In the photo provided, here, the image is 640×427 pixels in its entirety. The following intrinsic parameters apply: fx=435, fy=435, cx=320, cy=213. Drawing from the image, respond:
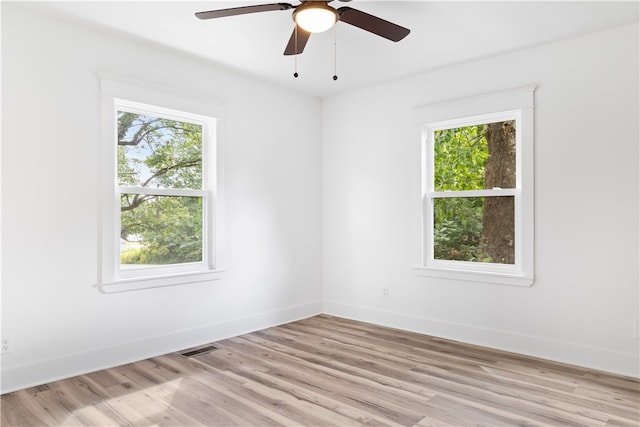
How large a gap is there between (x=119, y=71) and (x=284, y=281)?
2.62 m

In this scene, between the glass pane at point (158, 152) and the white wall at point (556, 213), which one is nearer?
the white wall at point (556, 213)

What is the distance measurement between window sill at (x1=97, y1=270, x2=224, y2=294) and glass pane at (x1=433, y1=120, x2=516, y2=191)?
240cm

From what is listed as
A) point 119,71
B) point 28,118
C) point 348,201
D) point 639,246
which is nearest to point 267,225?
point 348,201

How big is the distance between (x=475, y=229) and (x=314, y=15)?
2.61 meters

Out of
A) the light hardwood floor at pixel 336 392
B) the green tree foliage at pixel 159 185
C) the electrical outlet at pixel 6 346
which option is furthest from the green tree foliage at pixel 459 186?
the electrical outlet at pixel 6 346

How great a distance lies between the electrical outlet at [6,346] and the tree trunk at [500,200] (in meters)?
3.83

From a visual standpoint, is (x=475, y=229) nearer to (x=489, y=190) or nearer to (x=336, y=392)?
(x=489, y=190)

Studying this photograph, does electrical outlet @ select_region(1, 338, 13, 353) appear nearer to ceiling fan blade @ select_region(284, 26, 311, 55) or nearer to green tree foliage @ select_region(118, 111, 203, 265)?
green tree foliage @ select_region(118, 111, 203, 265)

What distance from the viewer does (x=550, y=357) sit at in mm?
3568

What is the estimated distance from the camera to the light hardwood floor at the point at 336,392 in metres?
2.54

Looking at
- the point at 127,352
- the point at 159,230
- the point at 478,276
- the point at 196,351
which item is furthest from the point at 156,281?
the point at 478,276

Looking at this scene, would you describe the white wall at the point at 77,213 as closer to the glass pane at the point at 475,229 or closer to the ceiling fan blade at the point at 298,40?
the ceiling fan blade at the point at 298,40

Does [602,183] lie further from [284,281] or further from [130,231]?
[130,231]

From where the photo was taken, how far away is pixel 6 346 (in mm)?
2893
